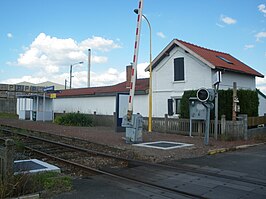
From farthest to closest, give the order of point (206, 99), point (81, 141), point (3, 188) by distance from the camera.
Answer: point (81, 141), point (206, 99), point (3, 188)

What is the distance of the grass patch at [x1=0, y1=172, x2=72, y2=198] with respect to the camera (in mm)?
5117

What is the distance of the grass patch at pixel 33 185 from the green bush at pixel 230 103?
42.4ft

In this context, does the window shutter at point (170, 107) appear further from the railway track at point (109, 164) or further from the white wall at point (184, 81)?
the railway track at point (109, 164)

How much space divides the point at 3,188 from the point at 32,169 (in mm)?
2271

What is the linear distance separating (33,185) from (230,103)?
14.3 m

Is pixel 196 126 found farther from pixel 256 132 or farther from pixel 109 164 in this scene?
pixel 109 164

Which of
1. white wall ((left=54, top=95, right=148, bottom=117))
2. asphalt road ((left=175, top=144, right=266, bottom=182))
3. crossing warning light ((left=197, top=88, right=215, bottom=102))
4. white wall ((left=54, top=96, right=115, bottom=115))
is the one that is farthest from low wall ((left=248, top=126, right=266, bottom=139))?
white wall ((left=54, top=96, right=115, bottom=115))

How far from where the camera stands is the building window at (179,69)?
2317cm

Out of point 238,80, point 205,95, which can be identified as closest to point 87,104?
→ point 238,80

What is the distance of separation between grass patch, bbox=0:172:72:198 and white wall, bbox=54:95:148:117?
19.0 meters

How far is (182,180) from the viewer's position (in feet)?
23.6

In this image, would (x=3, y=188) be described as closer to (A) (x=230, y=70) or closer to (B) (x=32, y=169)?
(B) (x=32, y=169)

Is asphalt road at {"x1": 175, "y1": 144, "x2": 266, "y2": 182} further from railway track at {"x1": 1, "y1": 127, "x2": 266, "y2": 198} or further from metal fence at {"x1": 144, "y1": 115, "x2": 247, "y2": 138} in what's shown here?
metal fence at {"x1": 144, "y1": 115, "x2": 247, "y2": 138}

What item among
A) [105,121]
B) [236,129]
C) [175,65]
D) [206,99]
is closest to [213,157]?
[206,99]
